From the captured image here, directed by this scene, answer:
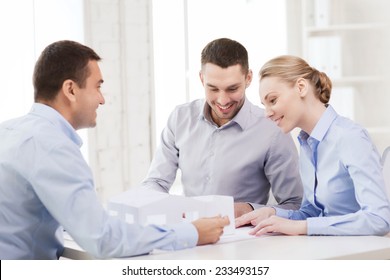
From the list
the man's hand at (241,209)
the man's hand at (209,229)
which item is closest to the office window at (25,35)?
the man's hand at (241,209)

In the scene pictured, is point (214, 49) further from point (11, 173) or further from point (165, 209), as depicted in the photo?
point (11, 173)

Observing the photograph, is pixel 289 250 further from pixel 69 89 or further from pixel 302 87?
pixel 69 89

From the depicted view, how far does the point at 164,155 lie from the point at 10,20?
1547 millimetres

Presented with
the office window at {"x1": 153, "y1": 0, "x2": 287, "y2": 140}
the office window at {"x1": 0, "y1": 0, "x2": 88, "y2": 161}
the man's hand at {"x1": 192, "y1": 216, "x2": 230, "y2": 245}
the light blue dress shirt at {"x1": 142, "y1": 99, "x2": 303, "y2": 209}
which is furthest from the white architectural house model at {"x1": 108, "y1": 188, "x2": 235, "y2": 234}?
the office window at {"x1": 153, "y1": 0, "x2": 287, "y2": 140}

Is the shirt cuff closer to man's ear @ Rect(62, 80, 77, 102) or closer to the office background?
man's ear @ Rect(62, 80, 77, 102)

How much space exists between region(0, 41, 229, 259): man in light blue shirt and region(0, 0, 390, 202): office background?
1999 mm

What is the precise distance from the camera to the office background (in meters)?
3.96

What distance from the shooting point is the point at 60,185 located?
176 cm

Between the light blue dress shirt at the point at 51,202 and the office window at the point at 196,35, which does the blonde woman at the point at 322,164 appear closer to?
the light blue dress shirt at the point at 51,202

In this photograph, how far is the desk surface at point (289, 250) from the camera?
1.77 metres

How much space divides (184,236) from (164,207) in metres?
0.11

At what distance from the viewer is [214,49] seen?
105 inches

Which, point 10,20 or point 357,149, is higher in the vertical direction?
point 10,20
